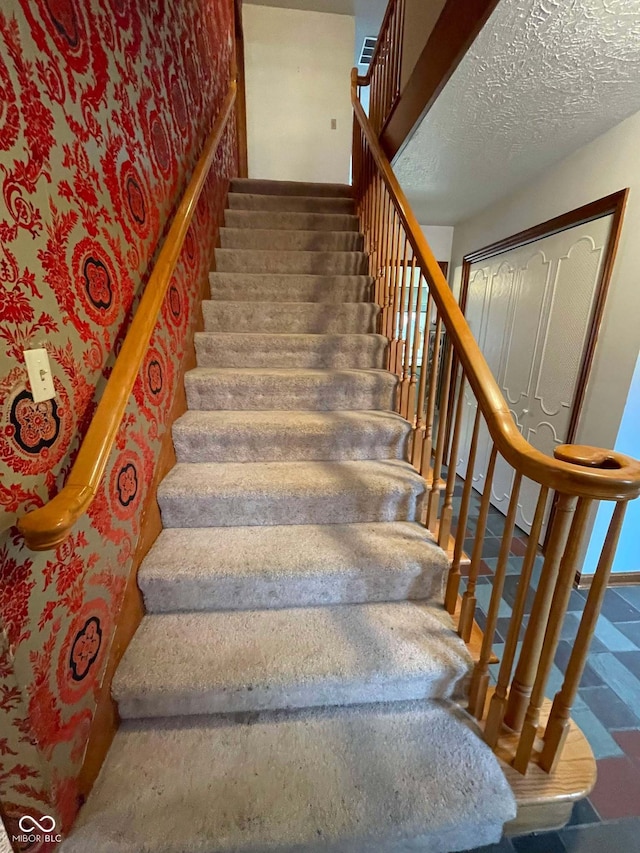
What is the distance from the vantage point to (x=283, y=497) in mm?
1296

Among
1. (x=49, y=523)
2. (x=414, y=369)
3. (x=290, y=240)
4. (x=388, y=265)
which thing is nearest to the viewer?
(x=49, y=523)

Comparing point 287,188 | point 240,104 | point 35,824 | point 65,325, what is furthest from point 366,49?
point 35,824

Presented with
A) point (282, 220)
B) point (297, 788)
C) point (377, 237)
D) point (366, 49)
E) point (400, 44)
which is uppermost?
point (366, 49)

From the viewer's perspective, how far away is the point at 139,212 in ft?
3.74

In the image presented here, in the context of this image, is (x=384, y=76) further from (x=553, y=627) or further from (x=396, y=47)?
(x=553, y=627)

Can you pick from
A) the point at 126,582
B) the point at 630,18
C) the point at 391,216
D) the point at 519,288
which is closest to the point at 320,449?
the point at 126,582

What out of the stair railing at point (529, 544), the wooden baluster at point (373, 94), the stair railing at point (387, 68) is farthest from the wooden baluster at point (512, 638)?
the wooden baluster at point (373, 94)

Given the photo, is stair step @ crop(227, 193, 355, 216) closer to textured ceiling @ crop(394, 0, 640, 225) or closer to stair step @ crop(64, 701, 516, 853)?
textured ceiling @ crop(394, 0, 640, 225)

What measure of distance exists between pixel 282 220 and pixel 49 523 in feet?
8.19

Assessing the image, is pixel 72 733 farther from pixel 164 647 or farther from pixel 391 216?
pixel 391 216

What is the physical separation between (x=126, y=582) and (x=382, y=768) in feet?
2.79

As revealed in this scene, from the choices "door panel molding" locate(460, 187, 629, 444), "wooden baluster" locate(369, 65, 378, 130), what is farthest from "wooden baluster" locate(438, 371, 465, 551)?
"wooden baluster" locate(369, 65, 378, 130)

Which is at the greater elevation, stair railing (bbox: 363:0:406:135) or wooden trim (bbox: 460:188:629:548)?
stair railing (bbox: 363:0:406:135)

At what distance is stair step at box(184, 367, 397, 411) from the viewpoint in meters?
1.63
